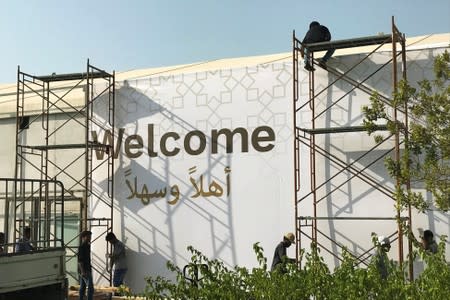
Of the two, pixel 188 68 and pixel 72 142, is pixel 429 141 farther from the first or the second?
pixel 188 68

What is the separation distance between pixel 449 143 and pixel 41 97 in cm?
1022

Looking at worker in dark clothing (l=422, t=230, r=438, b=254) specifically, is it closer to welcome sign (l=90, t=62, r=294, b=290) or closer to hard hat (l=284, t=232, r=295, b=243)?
hard hat (l=284, t=232, r=295, b=243)

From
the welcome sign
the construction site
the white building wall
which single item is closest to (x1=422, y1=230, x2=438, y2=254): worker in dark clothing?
the construction site

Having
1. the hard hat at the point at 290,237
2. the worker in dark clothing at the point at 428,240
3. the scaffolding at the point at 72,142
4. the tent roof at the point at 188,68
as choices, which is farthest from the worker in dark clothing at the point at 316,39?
the scaffolding at the point at 72,142

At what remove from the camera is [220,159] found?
43.5ft

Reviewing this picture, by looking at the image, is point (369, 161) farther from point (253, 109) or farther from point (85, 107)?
point (85, 107)

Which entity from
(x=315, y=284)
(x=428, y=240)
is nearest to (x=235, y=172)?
(x=428, y=240)

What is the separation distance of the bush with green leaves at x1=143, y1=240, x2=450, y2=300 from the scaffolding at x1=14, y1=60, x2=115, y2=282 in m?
9.33

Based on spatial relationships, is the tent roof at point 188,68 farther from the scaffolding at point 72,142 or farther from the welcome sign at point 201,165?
the welcome sign at point 201,165

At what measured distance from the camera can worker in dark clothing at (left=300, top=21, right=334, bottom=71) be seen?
12.1m

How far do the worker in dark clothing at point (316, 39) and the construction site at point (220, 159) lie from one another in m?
0.15

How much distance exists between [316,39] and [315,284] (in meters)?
8.07

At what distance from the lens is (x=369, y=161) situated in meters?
11.9

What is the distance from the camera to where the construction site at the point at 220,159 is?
11.9 meters
